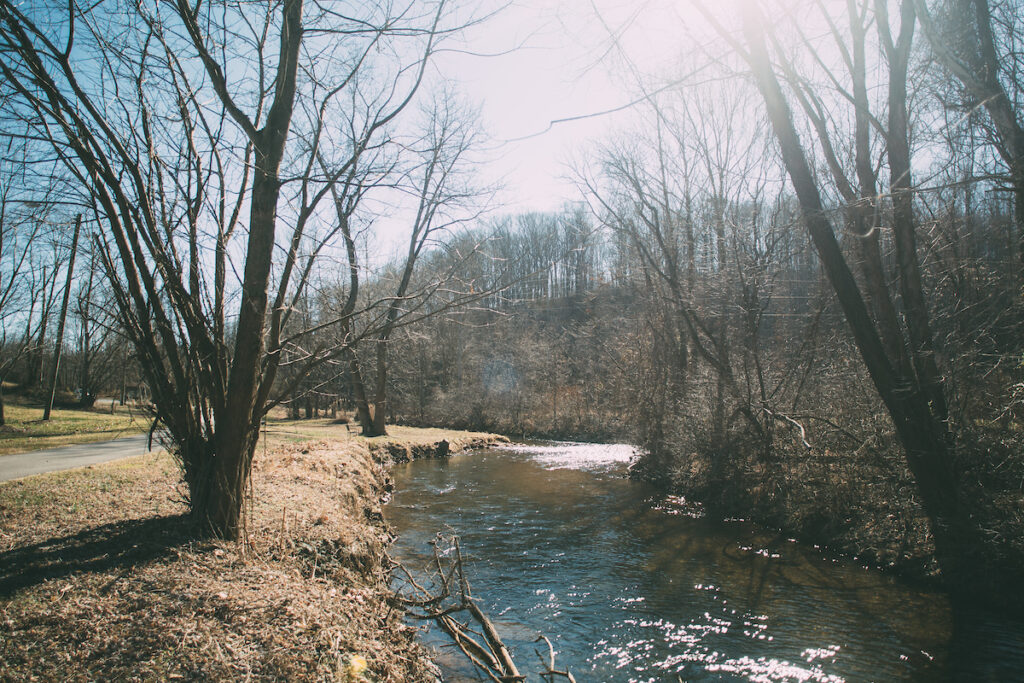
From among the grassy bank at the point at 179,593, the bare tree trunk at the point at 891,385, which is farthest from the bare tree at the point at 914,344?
the grassy bank at the point at 179,593

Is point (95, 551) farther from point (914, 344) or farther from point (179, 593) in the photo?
point (914, 344)

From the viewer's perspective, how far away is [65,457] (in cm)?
1166

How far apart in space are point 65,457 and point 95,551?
8500 mm

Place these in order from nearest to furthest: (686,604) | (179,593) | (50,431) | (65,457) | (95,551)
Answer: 1. (179,593)
2. (95,551)
3. (686,604)
4. (65,457)
5. (50,431)

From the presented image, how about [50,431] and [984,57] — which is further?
[50,431]

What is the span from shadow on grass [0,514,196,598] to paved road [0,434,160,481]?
15.2 ft

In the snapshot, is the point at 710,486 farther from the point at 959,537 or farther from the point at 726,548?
the point at 959,537

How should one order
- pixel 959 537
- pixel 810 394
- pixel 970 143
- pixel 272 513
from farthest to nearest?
pixel 810 394 → pixel 970 143 → pixel 959 537 → pixel 272 513

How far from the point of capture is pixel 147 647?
11.8ft

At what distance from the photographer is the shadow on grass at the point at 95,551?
4438mm

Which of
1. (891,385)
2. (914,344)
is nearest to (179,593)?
(891,385)

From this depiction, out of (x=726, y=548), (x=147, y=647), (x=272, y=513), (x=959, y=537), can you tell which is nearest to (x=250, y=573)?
(x=147, y=647)

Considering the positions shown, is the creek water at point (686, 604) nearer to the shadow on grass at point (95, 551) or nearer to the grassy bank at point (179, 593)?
the grassy bank at point (179, 593)

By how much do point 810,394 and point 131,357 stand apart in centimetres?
1202
